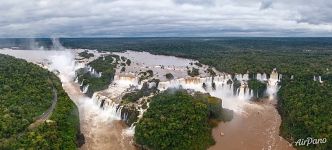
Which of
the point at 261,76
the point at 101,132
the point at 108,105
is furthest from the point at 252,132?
the point at 261,76

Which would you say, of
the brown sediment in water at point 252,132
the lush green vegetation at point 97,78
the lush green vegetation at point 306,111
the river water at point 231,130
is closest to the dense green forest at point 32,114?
the river water at point 231,130

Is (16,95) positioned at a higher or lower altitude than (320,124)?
higher

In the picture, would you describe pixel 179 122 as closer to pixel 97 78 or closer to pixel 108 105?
pixel 108 105

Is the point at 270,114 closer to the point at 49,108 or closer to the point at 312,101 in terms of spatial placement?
the point at 312,101

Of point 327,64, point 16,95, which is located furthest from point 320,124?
point 327,64

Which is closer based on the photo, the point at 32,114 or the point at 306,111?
the point at 32,114

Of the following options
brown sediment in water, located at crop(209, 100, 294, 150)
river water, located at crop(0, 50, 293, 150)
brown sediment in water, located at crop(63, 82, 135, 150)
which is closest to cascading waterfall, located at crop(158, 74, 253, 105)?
river water, located at crop(0, 50, 293, 150)
